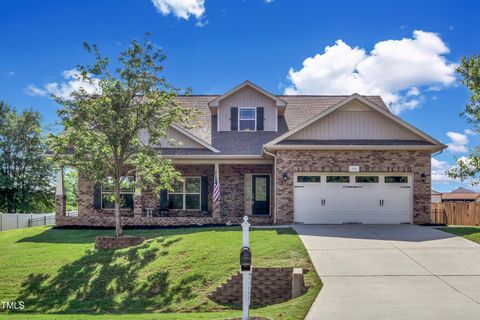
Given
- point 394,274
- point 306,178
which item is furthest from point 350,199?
point 394,274

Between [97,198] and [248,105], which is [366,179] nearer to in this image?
[248,105]

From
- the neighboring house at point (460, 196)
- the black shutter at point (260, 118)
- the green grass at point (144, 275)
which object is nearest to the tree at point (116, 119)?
the green grass at point (144, 275)

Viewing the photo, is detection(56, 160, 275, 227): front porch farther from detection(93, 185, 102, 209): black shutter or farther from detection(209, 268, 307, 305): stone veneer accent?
detection(209, 268, 307, 305): stone veneer accent

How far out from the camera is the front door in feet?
63.2

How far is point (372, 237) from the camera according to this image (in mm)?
13125

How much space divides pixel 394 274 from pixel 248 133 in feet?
41.0

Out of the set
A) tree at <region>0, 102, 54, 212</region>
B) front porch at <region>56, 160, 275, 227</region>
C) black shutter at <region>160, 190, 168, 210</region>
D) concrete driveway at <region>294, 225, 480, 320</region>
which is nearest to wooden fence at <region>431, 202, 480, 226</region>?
concrete driveway at <region>294, 225, 480, 320</region>

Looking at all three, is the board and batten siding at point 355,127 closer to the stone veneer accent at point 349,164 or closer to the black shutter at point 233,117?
the stone veneer accent at point 349,164

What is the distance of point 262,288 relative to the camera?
9.59 metres

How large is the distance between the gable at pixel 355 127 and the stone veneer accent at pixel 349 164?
77 cm

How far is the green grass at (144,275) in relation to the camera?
8.76 metres

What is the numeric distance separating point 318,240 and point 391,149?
5.98m

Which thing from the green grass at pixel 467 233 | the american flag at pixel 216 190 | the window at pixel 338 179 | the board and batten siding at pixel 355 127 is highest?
the board and batten siding at pixel 355 127

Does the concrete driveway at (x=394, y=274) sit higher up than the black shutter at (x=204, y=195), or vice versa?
the black shutter at (x=204, y=195)
